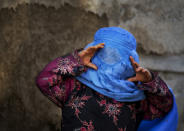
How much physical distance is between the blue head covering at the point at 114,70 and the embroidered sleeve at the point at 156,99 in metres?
0.07

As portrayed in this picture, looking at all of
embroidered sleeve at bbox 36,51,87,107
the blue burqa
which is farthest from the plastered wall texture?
embroidered sleeve at bbox 36,51,87,107

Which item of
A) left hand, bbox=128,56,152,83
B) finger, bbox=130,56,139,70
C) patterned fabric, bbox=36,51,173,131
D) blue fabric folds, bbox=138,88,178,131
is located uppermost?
finger, bbox=130,56,139,70

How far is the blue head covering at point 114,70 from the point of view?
4.71 ft

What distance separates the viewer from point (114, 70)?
1459 mm

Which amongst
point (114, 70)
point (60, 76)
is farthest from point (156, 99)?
point (60, 76)

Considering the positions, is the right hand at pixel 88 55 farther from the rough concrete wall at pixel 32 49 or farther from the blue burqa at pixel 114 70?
the rough concrete wall at pixel 32 49

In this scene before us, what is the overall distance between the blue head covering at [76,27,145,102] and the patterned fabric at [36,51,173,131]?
42 millimetres

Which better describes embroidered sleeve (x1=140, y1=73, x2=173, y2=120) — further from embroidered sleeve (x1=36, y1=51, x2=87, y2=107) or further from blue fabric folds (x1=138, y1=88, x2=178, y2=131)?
embroidered sleeve (x1=36, y1=51, x2=87, y2=107)

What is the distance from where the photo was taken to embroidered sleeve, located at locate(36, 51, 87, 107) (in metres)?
1.41

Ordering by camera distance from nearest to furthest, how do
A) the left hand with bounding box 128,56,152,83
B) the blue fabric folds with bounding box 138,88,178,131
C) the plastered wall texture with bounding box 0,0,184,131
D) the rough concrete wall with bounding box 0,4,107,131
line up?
the left hand with bounding box 128,56,152,83
the blue fabric folds with bounding box 138,88,178,131
the plastered wall texture with bounding box 0,0,184,131
the rough concrete wall with bounding box 0,4,107,131

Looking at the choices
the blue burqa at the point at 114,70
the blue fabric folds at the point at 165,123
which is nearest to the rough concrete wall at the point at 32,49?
the blue burqa at the point at 114,70

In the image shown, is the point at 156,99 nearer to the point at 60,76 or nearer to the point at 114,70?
the point at 114,70

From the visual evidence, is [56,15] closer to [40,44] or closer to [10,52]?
[40,44]

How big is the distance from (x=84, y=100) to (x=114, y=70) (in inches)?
9.9
